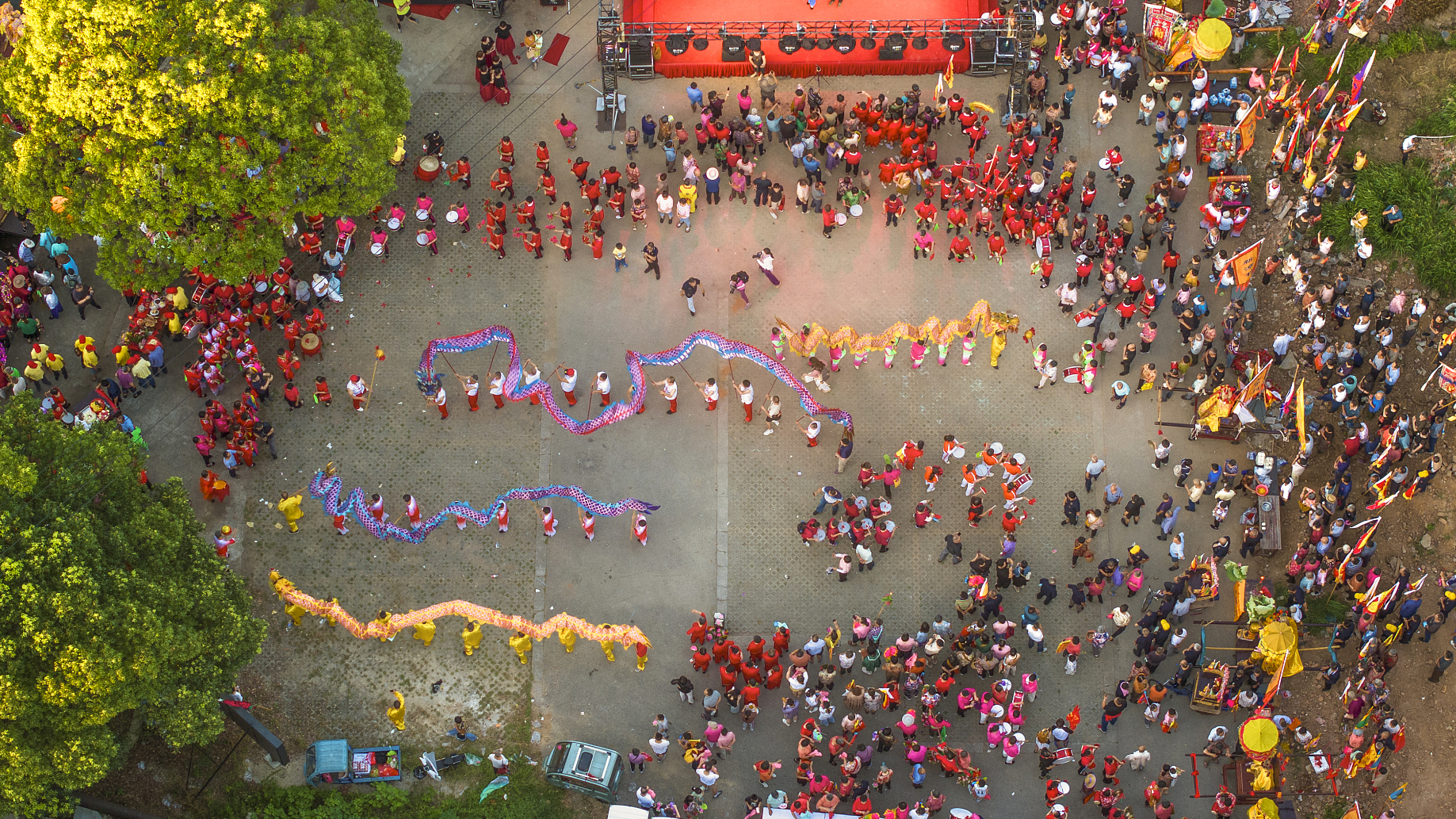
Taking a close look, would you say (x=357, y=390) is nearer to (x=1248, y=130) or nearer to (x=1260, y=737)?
(x=1260, y=737)

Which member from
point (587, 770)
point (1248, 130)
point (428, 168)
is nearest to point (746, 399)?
point (587, 770)

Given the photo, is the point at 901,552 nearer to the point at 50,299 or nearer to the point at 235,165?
the point at 235,165

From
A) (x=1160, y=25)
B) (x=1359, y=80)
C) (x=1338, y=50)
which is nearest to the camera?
(x=1359, y=80)

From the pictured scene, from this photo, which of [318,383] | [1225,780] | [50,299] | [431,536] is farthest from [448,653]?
[1225,780]

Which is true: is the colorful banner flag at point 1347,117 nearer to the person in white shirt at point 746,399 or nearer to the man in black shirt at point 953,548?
the man in black shirt at point 953,548

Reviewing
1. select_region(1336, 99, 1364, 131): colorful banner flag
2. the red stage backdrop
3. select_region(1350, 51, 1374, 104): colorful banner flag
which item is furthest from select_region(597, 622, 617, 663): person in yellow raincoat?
select_region(1350, 51, 1374, 104): colorful banner flag

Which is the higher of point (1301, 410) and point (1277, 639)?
point (1301, 410)

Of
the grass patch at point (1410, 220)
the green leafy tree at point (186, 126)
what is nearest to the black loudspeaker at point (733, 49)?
the green leafy tree at point (186, 126)
